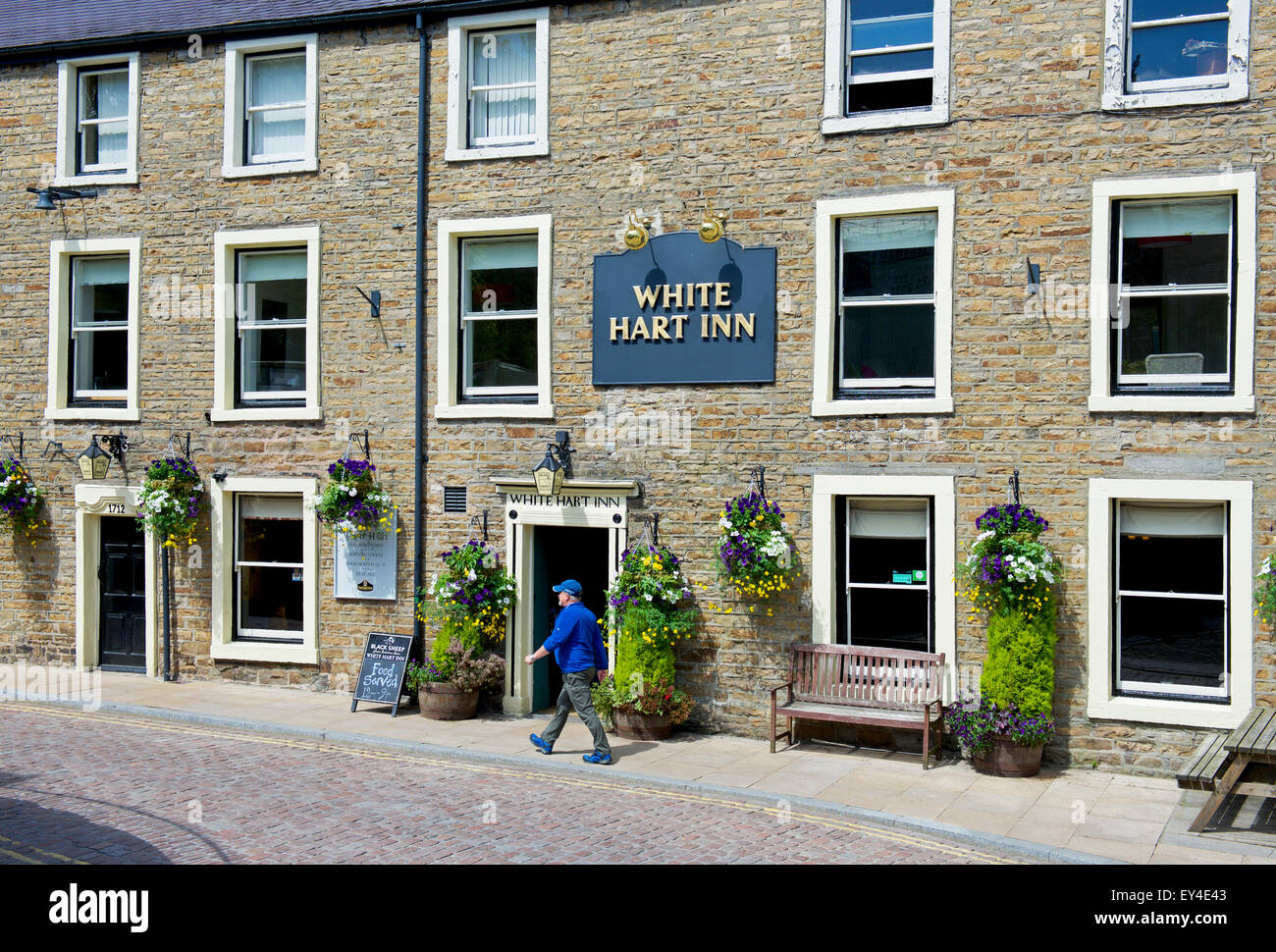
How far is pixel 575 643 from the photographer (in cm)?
1199

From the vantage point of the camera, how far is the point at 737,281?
1332 cm

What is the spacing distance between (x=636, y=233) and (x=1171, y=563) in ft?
21.2

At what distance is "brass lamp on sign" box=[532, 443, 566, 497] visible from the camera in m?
13.5

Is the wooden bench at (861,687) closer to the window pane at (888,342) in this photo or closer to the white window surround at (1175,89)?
the window pane at (888,342)

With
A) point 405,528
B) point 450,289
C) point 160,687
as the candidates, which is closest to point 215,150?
point 450,289

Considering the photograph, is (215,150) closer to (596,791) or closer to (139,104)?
(139,104)

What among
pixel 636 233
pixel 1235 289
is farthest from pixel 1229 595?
pixel 636 233

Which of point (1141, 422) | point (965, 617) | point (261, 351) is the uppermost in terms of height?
point (261, 351)

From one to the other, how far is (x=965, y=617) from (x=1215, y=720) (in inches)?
94.8

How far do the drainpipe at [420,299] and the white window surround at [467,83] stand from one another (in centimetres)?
29

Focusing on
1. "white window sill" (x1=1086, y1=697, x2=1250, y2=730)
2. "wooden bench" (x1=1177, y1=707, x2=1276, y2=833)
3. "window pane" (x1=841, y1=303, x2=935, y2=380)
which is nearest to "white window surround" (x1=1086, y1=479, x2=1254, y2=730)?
"white window sill" (x1=1086, y1=697, x2=1250, y2=730)

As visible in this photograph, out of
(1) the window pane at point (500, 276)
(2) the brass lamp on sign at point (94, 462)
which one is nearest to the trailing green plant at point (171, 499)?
(2) the brass lamp on sign at point (94, 462)

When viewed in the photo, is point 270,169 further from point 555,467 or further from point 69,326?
point 555,467

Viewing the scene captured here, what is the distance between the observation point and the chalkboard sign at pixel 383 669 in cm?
1420
